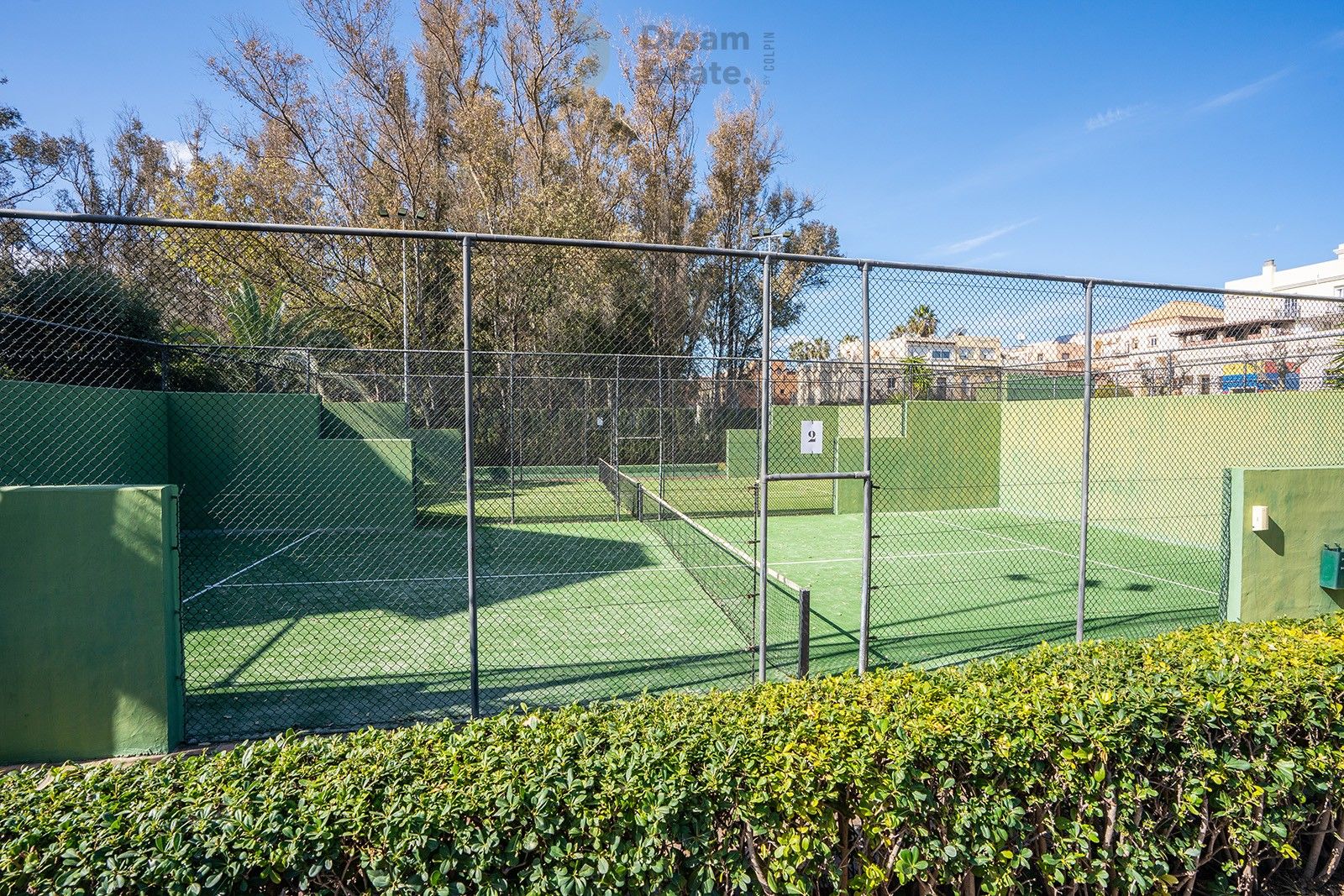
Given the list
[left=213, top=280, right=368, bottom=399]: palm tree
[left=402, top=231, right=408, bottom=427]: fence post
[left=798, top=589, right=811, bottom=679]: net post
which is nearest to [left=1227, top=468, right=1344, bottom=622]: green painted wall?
[left=798, top=589, right=811, bottom=679]: net post

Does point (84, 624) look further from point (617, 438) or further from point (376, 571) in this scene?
point (617, 438)

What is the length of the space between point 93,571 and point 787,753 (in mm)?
3950

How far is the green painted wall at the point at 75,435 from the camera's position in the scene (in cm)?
796

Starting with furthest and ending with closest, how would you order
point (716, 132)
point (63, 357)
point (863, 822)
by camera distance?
point (716, 132) < point (63, 357) < point (863, 822)

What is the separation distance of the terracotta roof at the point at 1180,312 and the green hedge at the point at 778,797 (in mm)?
3527

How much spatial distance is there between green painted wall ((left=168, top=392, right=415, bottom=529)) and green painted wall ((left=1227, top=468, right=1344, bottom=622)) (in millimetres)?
11126

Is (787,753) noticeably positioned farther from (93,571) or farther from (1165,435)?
(1165,435)

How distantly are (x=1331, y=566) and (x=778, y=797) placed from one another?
6.23 meters

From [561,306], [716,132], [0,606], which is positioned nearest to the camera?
[0,606]

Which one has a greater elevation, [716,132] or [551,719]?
[716,132]

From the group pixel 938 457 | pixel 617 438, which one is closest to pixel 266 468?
pixel 617 438

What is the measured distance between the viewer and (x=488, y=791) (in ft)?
6.72

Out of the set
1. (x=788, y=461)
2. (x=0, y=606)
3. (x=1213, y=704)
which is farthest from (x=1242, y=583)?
(x=788, y=461)

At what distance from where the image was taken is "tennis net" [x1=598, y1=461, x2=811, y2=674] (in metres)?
5.16
